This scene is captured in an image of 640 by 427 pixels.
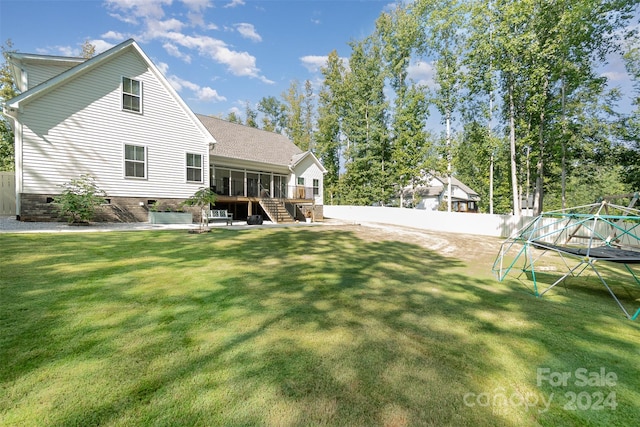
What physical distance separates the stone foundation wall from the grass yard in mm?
7163

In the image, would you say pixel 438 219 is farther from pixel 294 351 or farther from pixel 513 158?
pixel 294 351

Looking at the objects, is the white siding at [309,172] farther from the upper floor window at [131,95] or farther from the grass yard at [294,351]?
the grass yard at [294,351]

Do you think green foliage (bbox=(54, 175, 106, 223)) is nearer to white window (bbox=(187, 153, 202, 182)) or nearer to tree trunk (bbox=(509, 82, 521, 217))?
white window (bbox=(187, 153, 202, 182))

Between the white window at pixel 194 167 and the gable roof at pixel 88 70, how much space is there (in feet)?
3.96

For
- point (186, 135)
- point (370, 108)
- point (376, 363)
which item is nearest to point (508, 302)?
point (376, 363)

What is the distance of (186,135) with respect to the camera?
14.7 m

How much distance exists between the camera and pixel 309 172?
77.8ft

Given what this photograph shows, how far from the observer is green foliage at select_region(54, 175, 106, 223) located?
1034 centimetres

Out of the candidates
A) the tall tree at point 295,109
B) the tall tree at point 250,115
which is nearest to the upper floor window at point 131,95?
the tall tree at point 295,109

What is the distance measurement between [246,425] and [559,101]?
78.2 feet

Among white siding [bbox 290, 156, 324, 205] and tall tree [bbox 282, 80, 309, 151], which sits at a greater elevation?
tall tree [bbox 282, 80, 309, 151]

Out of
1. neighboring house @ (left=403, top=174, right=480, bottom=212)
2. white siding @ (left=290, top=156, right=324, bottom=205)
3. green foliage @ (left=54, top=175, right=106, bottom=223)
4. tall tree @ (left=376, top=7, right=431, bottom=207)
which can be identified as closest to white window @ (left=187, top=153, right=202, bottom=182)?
green foliage @ (left=54, top=175, right=106, bottom=223)

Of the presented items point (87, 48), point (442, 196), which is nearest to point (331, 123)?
point (442, 196)

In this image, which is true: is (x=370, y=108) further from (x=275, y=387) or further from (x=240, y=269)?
(x=275, y=387)
